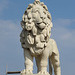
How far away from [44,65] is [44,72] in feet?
0.78

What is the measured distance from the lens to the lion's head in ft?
27.4

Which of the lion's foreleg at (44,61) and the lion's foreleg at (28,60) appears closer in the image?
the lion's foreleg at (28,60)

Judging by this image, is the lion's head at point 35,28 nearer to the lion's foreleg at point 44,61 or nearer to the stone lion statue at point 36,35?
the stone lion statue at point 36,35

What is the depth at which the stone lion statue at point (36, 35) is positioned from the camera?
8352 millimetres

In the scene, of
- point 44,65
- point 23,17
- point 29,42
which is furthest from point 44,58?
point 23,17

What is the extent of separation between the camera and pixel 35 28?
839cm

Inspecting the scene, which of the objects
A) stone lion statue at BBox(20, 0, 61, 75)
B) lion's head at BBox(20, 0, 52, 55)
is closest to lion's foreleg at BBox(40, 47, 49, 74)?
stone lion statue at BBox(20, 0, 61, 75)

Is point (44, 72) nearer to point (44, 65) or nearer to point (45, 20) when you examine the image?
point (44, 65)

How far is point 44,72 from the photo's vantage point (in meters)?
8.49

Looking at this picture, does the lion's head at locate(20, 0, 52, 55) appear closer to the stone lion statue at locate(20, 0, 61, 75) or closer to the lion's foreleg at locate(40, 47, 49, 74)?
the stone lion statue at locate(20, 0, 61, 75)

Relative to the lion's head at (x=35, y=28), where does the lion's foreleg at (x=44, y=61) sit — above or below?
below

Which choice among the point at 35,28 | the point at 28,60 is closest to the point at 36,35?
the point at 35,28

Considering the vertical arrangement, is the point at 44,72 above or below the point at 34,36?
below

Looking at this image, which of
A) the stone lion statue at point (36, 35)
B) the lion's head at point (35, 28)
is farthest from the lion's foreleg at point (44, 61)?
the lion's head at point (35, 28)
